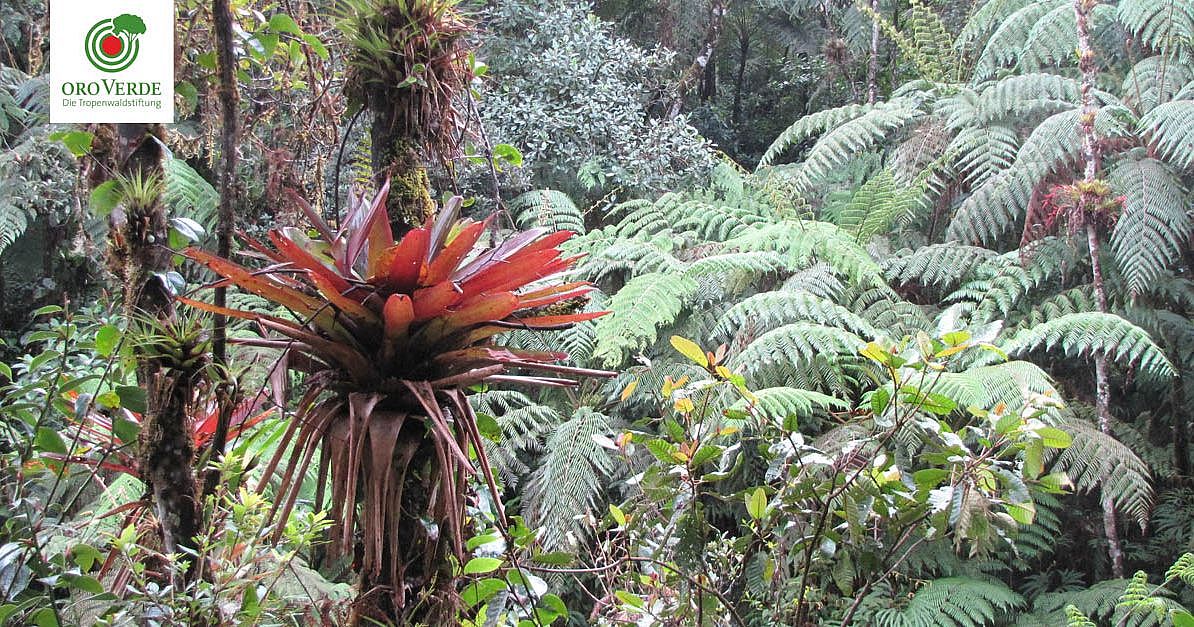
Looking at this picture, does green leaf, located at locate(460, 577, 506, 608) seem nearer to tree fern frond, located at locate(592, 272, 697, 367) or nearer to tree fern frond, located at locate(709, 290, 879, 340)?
tree fern frond, located at locate(592, 272, 697, 367)

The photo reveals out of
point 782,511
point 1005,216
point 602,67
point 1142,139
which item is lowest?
point 782,511

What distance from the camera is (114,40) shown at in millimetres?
1298

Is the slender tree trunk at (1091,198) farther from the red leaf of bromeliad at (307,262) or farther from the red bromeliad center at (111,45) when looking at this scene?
the red bromeliad center at (111,45)

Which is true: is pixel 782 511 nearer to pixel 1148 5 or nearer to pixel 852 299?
pixel 852 299

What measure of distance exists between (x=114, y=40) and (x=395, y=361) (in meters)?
0.82

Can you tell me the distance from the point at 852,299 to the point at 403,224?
2256mm

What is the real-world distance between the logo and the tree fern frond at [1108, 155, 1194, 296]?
110 inches

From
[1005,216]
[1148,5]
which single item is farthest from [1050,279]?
[1148,5]

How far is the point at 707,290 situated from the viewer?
3096mm

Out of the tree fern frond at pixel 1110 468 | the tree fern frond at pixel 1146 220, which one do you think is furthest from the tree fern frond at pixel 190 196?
the tree fern frond at pixel 1146 220

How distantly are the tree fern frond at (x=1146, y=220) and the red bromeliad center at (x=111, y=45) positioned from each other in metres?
2.83

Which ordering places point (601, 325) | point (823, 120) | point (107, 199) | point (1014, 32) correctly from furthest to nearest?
point (823, 120) → point (1014, 32) → point (601, 325) → point (107, 199)

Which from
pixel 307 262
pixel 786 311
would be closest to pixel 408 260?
pixel 307 262

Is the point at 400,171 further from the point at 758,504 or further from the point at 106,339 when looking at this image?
the point at 758,504
